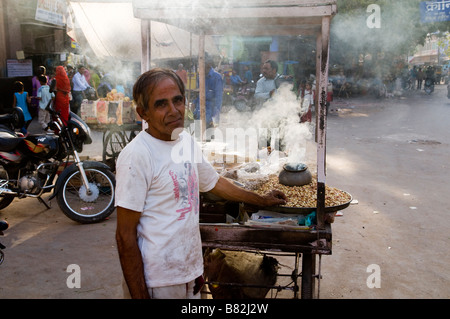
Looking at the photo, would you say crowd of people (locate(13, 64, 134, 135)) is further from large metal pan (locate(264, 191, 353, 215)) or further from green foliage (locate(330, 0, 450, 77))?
green foliage (locate(330, 0, 450, 77))

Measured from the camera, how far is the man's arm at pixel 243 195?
244cm

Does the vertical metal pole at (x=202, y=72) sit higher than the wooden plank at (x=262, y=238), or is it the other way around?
the vertical metal pole at (x=202, y=72)

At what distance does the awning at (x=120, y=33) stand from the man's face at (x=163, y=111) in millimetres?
9583

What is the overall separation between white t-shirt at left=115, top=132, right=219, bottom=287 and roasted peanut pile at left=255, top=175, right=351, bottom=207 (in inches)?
44.6

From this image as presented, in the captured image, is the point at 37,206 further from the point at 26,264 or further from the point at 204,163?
the point at 204,163

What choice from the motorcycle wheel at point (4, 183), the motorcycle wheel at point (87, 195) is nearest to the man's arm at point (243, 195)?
the motorcycle wheel at point (87, 195)

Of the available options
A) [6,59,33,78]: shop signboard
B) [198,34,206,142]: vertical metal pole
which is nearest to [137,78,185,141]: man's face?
[198,34,206,142]: vertical metal pole

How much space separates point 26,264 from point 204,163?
9.34ft

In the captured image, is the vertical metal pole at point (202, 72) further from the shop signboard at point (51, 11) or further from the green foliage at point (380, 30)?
the green foliage at point (380, 30)

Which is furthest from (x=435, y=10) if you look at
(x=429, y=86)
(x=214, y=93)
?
(x=214, y=93)

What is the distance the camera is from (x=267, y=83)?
8.02 metres

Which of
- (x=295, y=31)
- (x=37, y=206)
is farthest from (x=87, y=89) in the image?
(x=295, y=31)

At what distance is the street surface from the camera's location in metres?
3.70

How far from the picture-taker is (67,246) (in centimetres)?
455
